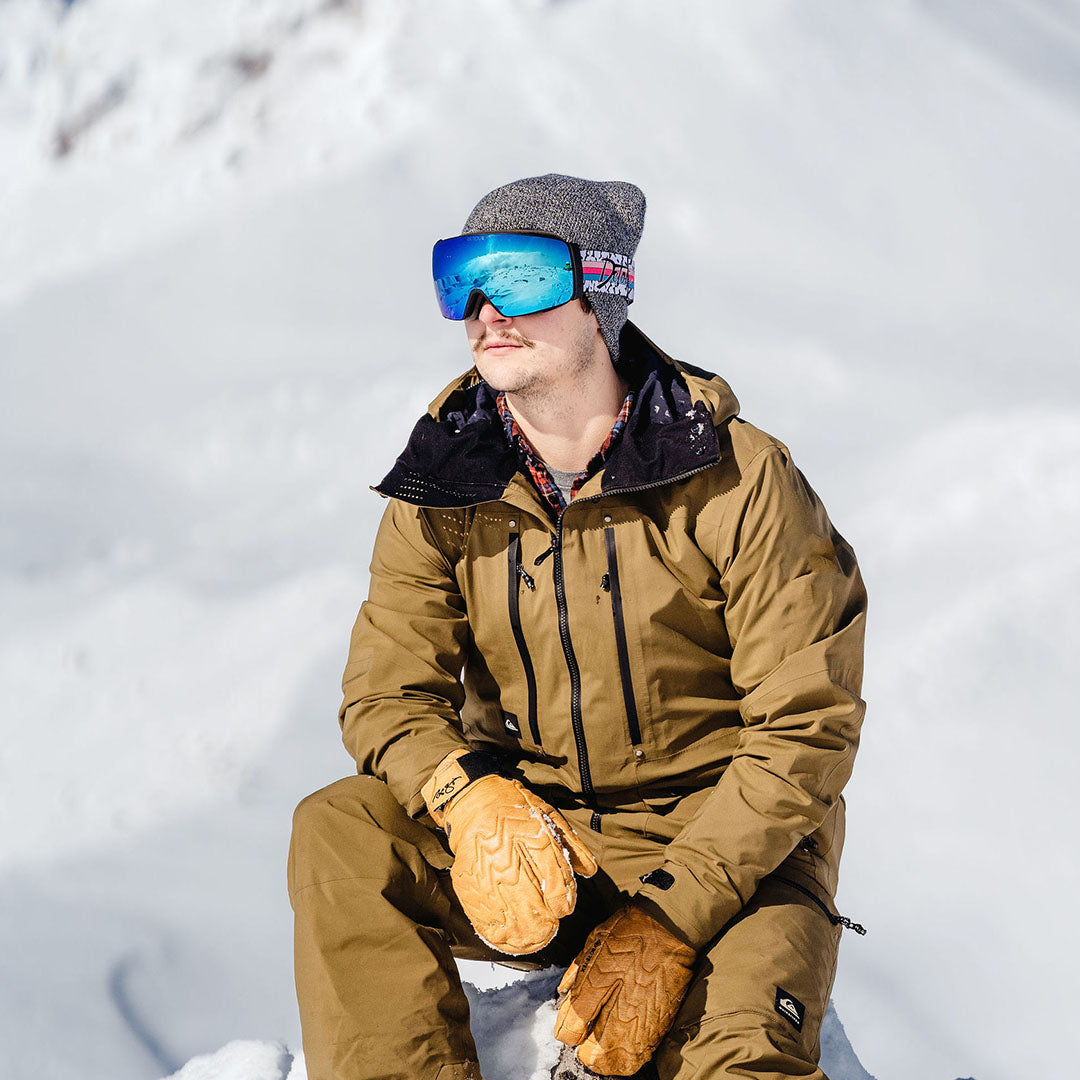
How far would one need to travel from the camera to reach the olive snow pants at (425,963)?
1.84 m

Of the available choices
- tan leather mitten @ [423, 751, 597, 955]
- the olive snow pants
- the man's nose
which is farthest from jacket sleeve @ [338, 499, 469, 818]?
the man's nose

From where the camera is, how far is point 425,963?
6.38ft

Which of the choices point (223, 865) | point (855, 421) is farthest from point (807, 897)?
point (855, 421)

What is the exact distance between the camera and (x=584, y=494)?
2113 mm

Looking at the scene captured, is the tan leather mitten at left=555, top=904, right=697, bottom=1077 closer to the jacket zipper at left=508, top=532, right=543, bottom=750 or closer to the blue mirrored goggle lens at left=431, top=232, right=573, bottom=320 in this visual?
the jacket zipper at left=508, top=532, right=543, bottom=750

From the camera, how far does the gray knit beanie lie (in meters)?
2.16

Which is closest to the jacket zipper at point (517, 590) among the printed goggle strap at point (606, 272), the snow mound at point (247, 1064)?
the printed goggle strap at point (606, 272)

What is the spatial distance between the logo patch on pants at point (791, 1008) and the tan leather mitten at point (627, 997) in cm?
15

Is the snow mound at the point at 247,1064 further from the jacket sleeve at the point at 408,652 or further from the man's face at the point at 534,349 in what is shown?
the man's face at the point at 534,349

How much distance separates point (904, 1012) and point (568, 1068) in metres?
1.95

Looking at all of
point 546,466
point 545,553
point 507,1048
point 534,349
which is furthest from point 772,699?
point 507,1048

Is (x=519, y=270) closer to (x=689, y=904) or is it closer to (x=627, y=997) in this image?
(x=689, y=904)

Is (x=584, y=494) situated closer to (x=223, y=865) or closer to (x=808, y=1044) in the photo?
(x=808, y=1044)

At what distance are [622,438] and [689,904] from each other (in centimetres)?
82
